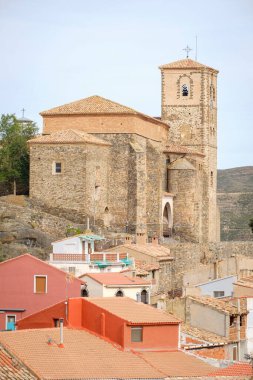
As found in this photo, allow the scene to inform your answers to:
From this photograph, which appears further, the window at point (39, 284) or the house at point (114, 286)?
the house at point (114, 286)

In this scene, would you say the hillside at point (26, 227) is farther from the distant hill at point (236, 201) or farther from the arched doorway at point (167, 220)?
the distant hill at point (236, 201)

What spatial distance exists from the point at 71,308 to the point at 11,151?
125ft

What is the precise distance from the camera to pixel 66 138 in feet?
276

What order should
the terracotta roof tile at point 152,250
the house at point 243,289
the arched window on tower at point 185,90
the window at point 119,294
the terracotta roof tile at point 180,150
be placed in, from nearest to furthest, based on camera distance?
1. the window at point 119,294
2. the house at point 243,289
3. the terracotta roof tile at point 152,250
4. the terracotta roof tile at point 180,150
5. the arched window on tower at point 185,90

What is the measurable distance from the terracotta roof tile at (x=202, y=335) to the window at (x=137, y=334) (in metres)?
4.35

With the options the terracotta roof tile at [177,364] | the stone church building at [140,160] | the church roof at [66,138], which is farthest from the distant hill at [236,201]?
the terracotta roof tile at [177,364]

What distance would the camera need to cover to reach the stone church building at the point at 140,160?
3295 inches

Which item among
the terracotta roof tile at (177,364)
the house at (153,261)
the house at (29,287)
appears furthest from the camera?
the house at (153,261)

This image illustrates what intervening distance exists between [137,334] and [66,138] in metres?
35.5

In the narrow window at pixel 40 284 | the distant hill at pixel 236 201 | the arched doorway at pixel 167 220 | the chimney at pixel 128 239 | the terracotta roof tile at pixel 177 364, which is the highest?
the distant hill at pixel 236 201

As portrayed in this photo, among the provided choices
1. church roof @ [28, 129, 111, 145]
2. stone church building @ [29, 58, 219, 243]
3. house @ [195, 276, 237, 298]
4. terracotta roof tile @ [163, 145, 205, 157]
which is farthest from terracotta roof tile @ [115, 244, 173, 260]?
terracotta roof tile @ [163, 145, 205, 157]

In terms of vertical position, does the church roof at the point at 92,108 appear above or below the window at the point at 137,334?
above

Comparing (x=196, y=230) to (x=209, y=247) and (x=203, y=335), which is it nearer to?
(x=209, y=247)

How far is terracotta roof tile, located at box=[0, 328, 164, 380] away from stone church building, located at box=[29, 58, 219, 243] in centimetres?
3504
